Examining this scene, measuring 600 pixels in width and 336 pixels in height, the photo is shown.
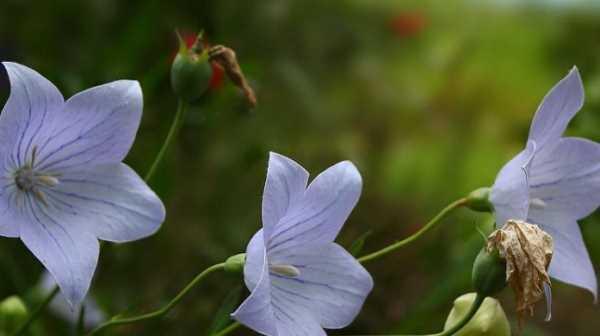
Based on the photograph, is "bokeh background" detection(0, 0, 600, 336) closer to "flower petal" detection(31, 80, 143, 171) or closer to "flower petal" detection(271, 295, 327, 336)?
"flower petal" detection(31, 80, 143, 171)

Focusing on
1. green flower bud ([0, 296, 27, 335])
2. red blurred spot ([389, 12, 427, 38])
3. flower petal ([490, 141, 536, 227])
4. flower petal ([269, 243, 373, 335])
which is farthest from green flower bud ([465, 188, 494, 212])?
red blurred spot ([389, 12, 427, 38])

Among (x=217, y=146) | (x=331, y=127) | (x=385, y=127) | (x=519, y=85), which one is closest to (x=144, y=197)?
(x=217, y=146)

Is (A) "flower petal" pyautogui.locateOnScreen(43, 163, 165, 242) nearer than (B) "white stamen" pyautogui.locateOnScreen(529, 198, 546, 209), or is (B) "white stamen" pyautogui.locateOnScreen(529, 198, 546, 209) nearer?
(A) "flower petal" pyautogui.locateOnScreen(43, 163, 165, 242)

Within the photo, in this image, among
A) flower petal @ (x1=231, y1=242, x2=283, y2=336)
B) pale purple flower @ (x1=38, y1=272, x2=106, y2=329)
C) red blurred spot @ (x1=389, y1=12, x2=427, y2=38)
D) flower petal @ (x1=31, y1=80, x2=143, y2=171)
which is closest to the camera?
flower petal @ (x1=231, y1=242, x2=283, y2=336)

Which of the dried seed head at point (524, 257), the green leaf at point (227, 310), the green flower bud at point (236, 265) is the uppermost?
the dried seed head at point (524, 257)

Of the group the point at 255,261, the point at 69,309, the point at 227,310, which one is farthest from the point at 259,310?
the point at 69,309

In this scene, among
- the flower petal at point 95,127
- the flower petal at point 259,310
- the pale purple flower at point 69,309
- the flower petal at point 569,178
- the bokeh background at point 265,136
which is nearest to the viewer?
the flower petal at point 259,310

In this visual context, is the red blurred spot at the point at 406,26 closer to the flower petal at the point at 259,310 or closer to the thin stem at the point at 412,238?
the thin stem at the point at 412,238

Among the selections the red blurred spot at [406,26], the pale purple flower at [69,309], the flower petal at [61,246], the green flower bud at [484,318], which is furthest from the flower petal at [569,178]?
the red blurred spot at [406,26]
